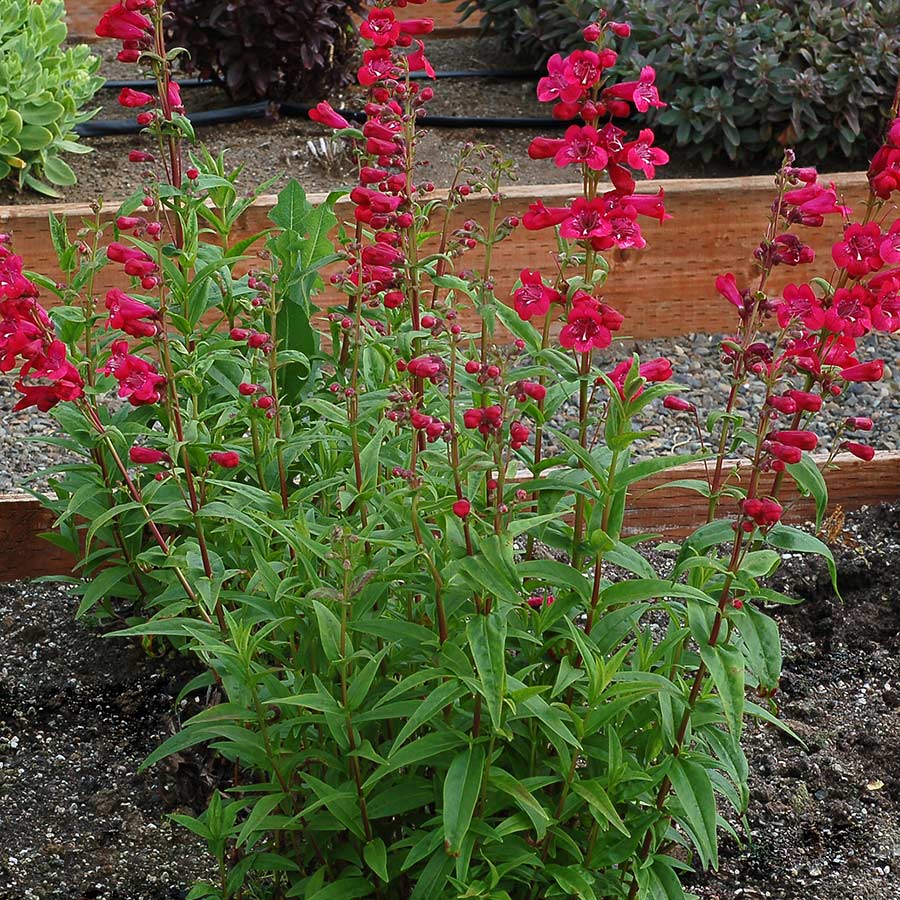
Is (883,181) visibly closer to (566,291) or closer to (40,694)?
(566,291)

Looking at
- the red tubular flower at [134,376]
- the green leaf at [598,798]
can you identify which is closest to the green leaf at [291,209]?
the red tubular flower at [134,376]

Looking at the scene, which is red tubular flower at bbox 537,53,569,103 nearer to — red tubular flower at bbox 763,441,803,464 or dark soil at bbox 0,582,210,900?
red tubular flower at bbox 763,441,803,464

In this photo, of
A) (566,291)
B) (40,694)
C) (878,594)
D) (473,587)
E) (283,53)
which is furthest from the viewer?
(283,53)

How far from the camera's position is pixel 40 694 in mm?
2703

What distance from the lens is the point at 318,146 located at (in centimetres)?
512

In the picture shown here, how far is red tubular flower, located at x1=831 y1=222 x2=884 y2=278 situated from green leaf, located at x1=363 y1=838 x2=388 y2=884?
101 cm

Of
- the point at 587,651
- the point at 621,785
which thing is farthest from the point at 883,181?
the point at 621,785

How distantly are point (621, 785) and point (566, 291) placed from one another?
27.5 inches

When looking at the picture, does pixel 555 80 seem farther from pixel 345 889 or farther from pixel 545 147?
pixel 345 889

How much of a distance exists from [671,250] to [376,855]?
2809mm

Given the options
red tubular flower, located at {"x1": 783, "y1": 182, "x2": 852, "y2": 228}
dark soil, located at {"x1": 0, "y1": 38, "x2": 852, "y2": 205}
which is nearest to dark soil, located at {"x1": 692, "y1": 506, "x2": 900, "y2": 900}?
red tubular flower, located at {"x1": 783, "y1": 182, "x2": 852, "y2": 228}

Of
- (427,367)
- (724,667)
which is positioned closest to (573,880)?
(724,667)

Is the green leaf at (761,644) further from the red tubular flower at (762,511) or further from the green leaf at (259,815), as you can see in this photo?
the green leaf at (259,815)

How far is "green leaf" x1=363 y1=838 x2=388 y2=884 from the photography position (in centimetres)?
172
